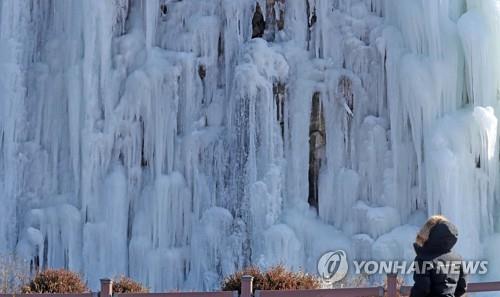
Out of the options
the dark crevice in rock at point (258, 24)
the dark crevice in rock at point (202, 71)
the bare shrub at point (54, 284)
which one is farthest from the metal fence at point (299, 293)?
the dark crevice in rock at point (258, 24)

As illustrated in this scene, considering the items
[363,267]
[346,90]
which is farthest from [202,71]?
[363,267]

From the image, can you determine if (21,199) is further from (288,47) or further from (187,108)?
(288,47)

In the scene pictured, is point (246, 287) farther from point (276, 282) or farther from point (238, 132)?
point (238, 132)

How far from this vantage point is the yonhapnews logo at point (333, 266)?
17.0 meters

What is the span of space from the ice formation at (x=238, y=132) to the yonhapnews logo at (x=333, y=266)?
1.37ft

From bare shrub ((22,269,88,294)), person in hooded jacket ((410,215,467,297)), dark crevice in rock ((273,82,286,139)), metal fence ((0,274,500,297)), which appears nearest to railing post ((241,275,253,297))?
metal fence ((0,274,500,297))

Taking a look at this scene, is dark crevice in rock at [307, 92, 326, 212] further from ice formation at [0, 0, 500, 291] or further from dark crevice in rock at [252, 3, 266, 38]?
dark crevice in rock at [252, 3, 266, 38]

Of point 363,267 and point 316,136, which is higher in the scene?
point 316,136

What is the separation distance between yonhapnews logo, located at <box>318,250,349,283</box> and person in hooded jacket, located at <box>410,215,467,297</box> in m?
9.06

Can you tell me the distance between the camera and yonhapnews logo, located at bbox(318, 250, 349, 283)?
1702 cm

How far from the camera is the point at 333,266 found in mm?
18125

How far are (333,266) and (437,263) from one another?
1118cm

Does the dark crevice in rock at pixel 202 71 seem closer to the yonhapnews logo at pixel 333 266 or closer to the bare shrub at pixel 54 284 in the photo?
the yonhapnews logo at pixel 333 266

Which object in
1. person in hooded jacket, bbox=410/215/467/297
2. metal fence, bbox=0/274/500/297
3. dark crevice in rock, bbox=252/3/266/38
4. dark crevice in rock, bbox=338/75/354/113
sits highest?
dark crevice in rock, bbox=252/3/266/38
